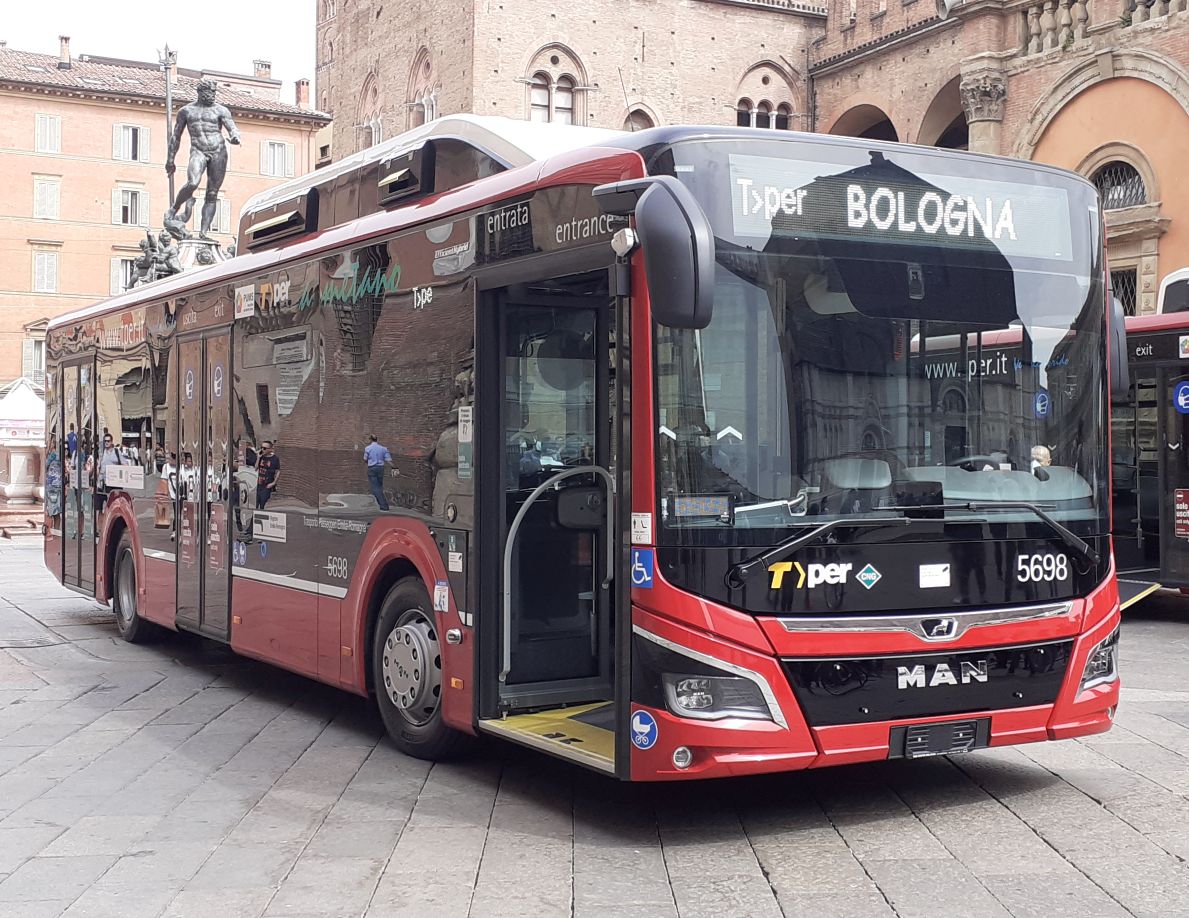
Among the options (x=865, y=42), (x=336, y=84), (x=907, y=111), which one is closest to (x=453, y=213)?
(x=907, y=111)

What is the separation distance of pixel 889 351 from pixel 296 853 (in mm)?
2858

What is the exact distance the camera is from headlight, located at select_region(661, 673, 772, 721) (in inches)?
225

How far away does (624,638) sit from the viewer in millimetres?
5871

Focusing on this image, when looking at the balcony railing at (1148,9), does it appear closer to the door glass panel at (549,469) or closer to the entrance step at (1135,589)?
the entrance step at (1135,589)

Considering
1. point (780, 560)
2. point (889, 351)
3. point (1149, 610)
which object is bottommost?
point (1149, 610)

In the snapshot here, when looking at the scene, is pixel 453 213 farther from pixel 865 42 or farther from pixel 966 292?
pixel 865 42

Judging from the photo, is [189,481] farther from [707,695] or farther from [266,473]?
[707,695]

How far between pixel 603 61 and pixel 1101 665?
39266mm

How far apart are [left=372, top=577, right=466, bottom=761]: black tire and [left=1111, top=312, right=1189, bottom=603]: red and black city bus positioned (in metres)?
8.28

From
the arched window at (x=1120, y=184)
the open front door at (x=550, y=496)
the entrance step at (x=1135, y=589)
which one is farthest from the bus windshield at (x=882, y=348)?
the arched window at (x=1120, y=184)

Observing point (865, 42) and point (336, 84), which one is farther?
point (336, 84)

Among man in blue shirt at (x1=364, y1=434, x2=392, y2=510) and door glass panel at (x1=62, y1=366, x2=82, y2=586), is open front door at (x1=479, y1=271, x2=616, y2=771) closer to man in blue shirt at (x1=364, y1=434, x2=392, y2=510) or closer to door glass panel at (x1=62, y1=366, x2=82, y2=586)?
man in blue shirt at (x1=364, y1=434, x2=392, y2=510)

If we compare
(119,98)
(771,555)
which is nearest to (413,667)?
(771,555)

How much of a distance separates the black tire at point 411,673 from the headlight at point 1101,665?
2764 mm
